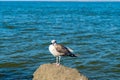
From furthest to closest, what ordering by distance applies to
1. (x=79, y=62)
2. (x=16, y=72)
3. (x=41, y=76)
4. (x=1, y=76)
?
(x=79, y=62) → (x=16, y=72) → (x=1, y=76) → (x=41, y=76)

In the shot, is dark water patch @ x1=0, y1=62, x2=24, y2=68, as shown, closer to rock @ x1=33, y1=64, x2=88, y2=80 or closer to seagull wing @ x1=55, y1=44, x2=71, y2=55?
seagull wing @ x1=55, y1=44, x2=71, y2=55

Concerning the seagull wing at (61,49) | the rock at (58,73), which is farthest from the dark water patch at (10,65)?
the rock at (58,73)

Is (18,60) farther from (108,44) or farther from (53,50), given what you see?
(108,44)

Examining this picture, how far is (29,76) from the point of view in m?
15.9

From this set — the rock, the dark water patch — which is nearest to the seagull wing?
the rock

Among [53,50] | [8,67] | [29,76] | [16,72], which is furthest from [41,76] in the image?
[8,67]

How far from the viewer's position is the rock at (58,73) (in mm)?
12109

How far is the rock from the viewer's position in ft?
39.7

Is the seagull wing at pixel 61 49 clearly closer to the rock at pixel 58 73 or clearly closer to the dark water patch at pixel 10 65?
the rock at pixel 58 73

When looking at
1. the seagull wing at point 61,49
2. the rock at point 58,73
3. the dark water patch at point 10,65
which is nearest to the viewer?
the rock at point 58,73

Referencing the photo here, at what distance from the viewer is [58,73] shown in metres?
12.3

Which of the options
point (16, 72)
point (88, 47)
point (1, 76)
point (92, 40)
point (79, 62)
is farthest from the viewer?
point (92, 40)

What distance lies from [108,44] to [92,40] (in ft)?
6.80

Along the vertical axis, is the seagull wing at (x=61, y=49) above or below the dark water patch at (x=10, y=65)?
below
